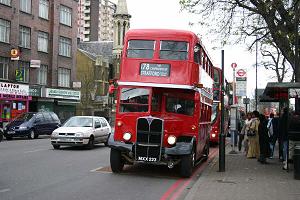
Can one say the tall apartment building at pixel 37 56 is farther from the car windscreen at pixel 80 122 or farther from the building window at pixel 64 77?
the car windscreen at pixel 80 122

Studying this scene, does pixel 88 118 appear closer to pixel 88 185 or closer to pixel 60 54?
pixel 88 185

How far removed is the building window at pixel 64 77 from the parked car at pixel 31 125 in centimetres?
1823

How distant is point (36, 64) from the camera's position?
4462 cm

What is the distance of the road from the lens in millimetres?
9898

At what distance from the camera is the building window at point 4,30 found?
4078cm

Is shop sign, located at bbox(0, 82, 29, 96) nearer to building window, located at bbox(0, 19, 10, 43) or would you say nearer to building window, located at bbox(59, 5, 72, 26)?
building window, located at bbox(0, 19, 10, 43)

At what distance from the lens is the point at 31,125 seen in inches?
1193

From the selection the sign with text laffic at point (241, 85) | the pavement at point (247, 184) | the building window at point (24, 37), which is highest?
the building window at point (24, 37)

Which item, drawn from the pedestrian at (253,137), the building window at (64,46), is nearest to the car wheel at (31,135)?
the pedestrian at (253,137)

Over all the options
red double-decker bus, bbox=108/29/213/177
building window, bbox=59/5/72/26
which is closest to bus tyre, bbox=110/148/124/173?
red double-decker bus, bbox=108/29/213/177

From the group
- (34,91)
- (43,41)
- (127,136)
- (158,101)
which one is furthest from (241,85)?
(43,41)

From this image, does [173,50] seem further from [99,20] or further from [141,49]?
[99,20]

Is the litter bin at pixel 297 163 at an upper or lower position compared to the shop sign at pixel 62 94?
lower

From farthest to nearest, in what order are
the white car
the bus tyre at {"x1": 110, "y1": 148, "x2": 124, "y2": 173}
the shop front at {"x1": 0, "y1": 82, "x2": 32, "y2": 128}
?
the shop front at {"x1": 0, "y1": 82, "x2": 32, "y2": 128}
the white car
the bus tyre at {"x1": 110, "y1": 148, "x2": 124, "y2": 173}
